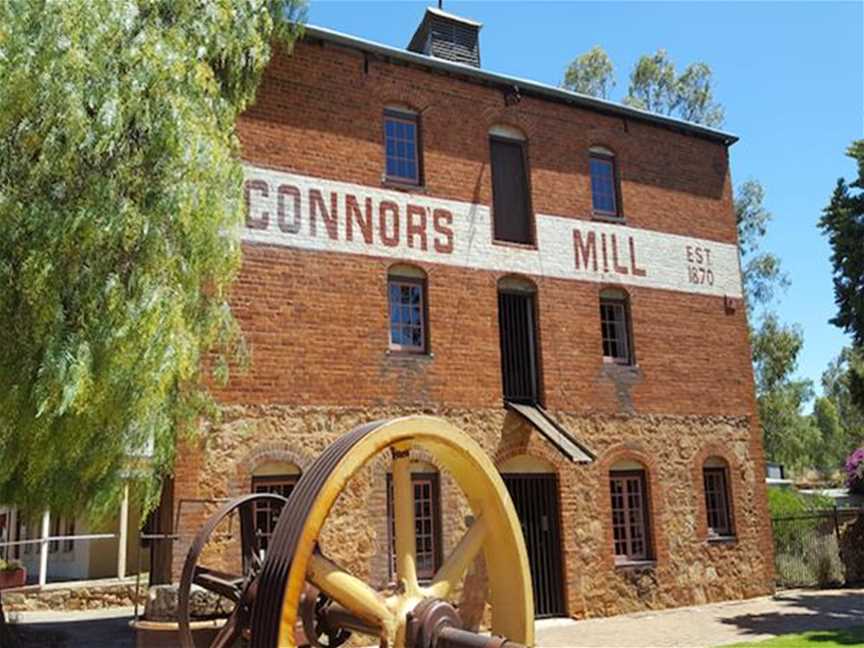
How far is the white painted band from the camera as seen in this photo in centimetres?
1214

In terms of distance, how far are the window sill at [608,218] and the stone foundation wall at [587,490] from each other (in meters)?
3.61

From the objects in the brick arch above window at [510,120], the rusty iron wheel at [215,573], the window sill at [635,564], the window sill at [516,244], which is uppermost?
the brick arch above window at [510,120]

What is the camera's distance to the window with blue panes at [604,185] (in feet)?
51.2

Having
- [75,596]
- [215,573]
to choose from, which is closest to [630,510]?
[215,573]

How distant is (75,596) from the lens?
16.1 metres

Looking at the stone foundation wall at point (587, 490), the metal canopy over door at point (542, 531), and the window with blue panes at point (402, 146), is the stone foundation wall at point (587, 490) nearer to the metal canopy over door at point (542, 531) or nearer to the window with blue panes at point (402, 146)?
the metal canopy over door at point (542, 531)

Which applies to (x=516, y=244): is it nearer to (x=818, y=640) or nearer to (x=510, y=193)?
(x=510, y=193)

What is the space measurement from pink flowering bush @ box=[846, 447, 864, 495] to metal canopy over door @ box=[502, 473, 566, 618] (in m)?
11.0

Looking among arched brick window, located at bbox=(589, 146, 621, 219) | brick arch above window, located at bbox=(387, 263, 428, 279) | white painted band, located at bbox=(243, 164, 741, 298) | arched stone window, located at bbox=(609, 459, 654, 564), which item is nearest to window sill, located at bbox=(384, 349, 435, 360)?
brick arch above window, located at bbox=(387, 263, 428, 279)

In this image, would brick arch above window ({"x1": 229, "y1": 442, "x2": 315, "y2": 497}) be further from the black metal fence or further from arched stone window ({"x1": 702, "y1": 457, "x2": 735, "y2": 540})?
the black metal fence

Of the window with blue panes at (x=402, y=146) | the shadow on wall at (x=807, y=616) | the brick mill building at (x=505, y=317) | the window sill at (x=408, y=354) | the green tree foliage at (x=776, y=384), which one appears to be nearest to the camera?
the brick mill building at (x=505, y=317)

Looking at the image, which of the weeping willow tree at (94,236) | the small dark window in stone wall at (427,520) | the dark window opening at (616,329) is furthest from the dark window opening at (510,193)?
the weeping willow tree at (94,236)

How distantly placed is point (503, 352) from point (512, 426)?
135cm

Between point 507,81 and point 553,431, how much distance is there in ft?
20.2
